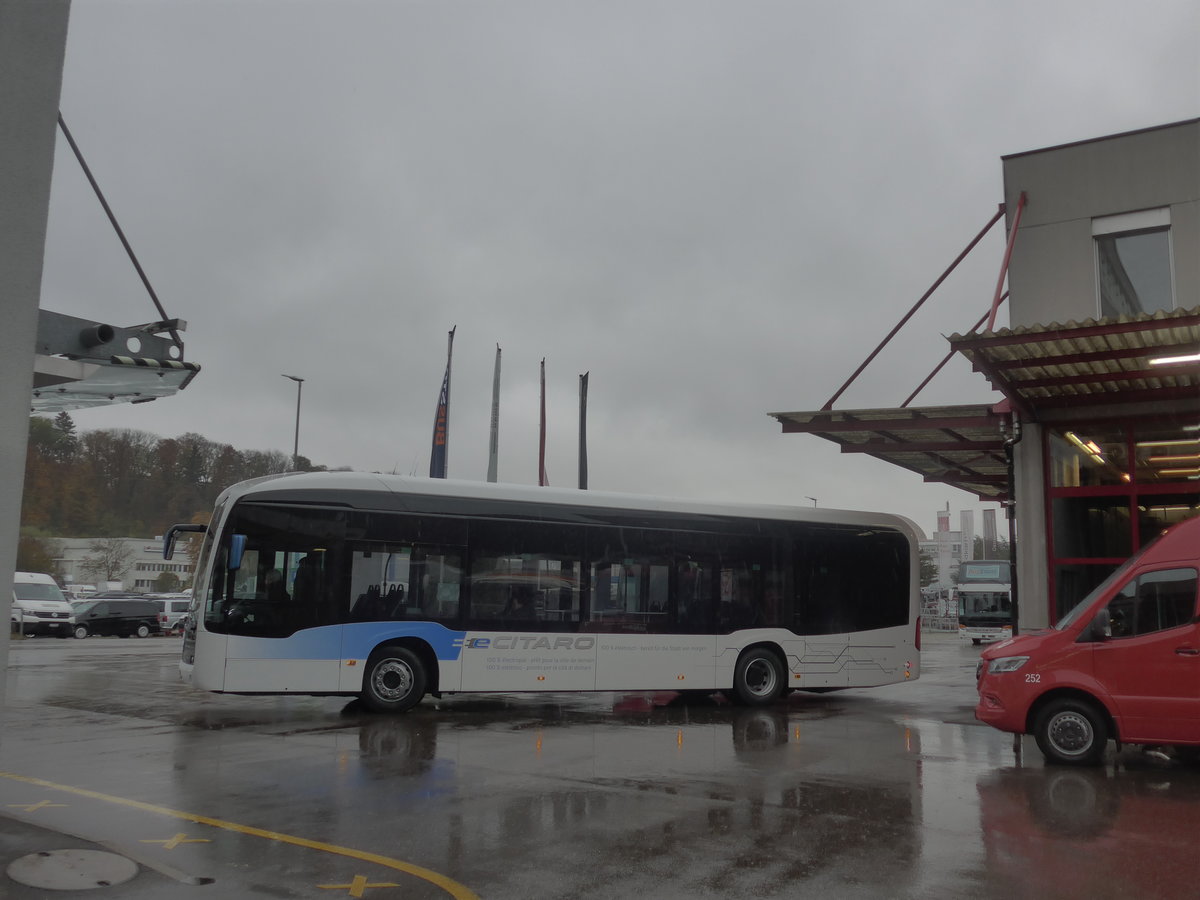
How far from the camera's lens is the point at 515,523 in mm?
14539

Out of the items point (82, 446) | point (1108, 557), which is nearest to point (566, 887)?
point (1108, 557)

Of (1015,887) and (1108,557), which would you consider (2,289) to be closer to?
(1015,887)

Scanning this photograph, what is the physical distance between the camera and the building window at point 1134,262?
→ 15875 mm

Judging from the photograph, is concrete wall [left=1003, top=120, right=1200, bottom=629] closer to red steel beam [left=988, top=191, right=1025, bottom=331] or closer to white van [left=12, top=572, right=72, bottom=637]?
red steel beam [left=988, top=191, right=1025, bottom=331]

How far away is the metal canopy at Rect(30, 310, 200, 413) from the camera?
6316 millimetres

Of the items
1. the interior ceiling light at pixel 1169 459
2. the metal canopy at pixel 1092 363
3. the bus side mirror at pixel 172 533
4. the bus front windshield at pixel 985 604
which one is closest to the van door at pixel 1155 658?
the metal canopy at pixel 1092 363

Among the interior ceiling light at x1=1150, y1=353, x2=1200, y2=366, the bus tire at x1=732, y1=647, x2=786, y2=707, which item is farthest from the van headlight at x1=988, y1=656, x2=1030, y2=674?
the bus tire at x1=732, y1=647, x2=786, y2=707

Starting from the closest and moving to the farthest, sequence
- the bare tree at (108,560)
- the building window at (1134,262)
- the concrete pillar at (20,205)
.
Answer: the concrete pillar at (20,205)
the building window at (1134,262)
the bare tree at (108,560)

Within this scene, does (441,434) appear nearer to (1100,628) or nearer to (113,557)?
(1100,628)

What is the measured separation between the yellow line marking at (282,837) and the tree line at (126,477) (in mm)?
80959

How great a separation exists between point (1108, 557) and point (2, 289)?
50.8 feet

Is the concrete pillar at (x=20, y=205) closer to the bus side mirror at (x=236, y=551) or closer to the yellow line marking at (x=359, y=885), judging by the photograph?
the yellow line marking at (x=359, y=885)

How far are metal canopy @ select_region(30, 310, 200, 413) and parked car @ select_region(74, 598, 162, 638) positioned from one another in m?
35.4

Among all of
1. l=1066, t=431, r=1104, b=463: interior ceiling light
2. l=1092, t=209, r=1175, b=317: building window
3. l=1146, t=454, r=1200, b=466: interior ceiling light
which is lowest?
l=1146, t=454, r=1200, b=466: interior ceiling light
